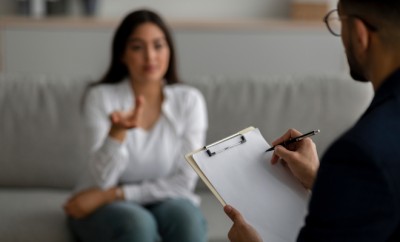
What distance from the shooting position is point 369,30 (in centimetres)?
137

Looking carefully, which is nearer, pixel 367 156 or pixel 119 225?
pixel 367 156

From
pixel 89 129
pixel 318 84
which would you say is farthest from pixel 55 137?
pixel 318 84

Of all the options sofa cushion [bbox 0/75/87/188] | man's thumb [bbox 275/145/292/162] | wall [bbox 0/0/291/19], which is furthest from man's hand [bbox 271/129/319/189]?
wall [bbox 0/0/291/19]

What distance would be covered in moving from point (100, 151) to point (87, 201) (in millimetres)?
165

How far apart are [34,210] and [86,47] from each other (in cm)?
201

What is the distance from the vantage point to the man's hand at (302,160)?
1673 millimetres

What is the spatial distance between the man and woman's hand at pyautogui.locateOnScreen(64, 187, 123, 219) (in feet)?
3.89

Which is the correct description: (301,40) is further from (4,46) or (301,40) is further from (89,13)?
(4,46)

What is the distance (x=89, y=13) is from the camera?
4.62 m

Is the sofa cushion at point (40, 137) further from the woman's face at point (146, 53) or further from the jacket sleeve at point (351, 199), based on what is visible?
the jacket sleeve at point (351, 199)

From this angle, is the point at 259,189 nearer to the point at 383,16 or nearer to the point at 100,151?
the point at 383,16

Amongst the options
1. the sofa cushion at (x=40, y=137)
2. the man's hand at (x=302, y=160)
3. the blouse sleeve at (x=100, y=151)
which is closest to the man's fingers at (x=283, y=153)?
the man's hand at (x=302, y=160)

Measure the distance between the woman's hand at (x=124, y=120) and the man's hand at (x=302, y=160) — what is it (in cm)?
75

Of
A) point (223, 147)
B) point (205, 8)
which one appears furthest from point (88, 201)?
point (205, 8)
